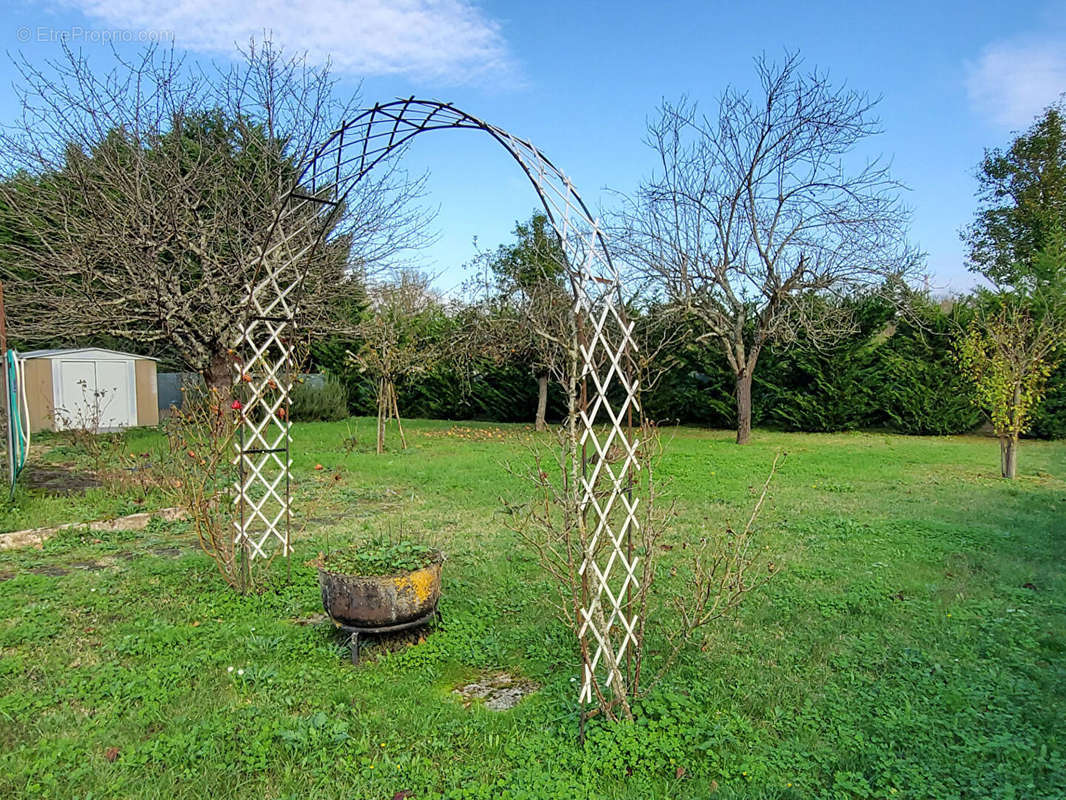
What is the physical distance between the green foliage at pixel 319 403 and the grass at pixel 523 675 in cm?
976

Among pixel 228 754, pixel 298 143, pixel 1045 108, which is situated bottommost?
pixel 228 754

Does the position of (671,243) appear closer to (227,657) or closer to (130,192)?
(130,192)

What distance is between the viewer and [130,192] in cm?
738

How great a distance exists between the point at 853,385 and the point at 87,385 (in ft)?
50.7

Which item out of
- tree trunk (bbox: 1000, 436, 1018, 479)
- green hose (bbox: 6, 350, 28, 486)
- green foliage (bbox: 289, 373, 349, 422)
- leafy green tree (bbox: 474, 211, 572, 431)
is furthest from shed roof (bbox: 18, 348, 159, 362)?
tree trunk (bbox: 1000, 436, 1018, 479)

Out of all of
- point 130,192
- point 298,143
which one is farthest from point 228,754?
point 298,143

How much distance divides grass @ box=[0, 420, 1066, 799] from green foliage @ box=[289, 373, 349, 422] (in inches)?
384

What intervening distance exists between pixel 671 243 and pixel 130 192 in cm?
839

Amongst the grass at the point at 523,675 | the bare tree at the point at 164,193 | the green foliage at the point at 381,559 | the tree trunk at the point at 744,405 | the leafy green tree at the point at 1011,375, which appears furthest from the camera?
the tree trunk at the point at 744,405

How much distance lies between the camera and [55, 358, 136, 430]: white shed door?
499 inches

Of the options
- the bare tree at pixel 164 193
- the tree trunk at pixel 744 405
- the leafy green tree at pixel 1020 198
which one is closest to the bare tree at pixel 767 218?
the tree trunk at pixel 744 405

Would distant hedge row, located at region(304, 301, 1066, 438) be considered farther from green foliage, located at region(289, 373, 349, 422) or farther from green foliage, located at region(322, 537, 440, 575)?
green foliage, located at region(322, 537, 440, 575)

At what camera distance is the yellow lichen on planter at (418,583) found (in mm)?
3238

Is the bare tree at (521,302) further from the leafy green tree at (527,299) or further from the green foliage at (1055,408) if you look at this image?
the green foliage at (1055,408)
